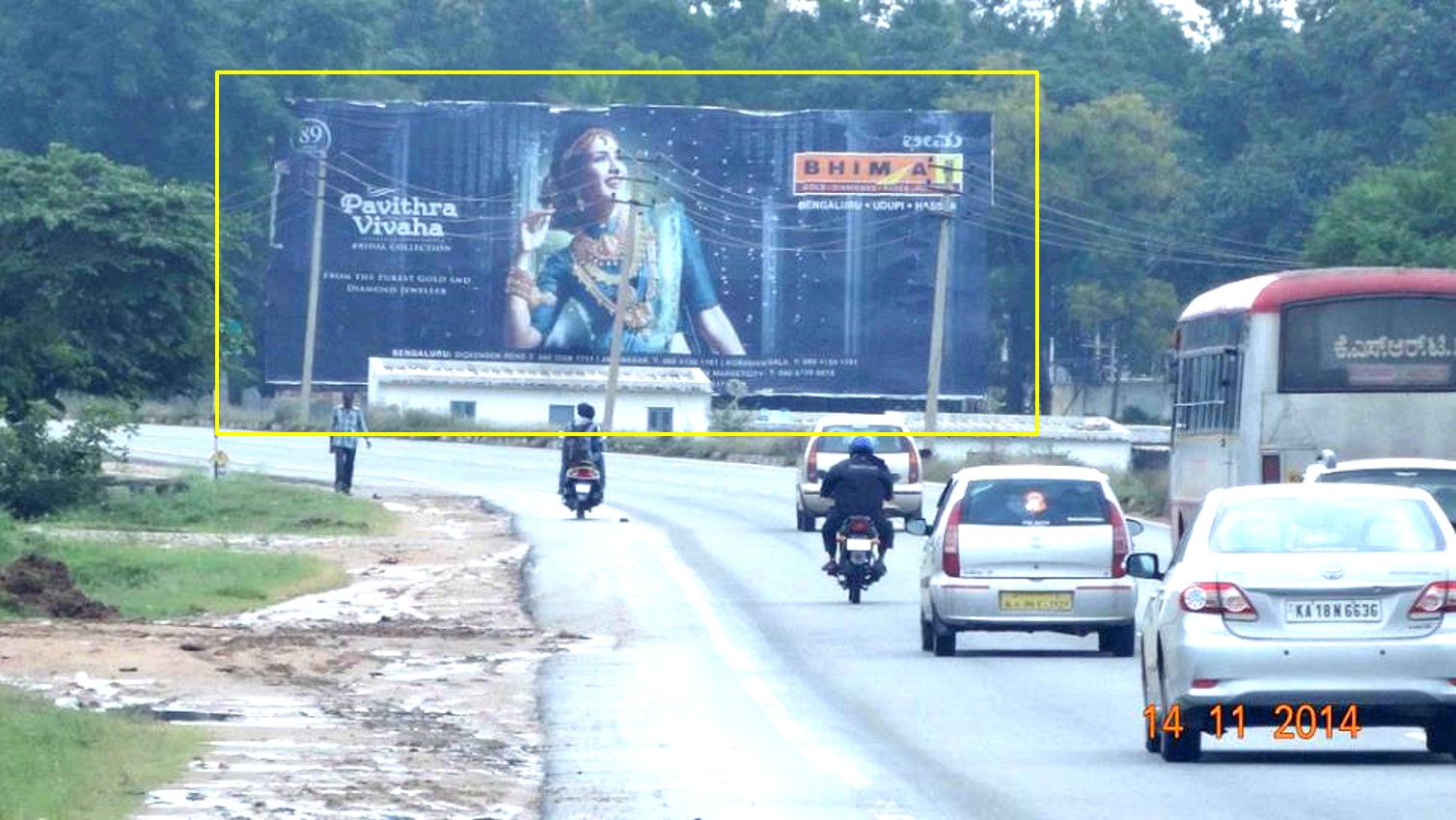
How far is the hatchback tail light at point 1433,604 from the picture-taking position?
13.3 meters

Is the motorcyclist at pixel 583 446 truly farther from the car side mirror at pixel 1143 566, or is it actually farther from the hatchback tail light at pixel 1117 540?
the car side mirror at pixel 1143 566

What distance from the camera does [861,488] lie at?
83.7 ft

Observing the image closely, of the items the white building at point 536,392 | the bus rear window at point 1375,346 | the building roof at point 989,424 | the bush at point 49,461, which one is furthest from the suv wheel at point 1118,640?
the white building at point 536,392

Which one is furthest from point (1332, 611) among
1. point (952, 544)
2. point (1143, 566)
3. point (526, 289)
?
point (526, 289)

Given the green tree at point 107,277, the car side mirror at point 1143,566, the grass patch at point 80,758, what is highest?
the green tree at point 107,277

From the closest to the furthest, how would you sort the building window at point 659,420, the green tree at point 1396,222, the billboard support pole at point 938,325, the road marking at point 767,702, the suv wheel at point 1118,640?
the road marking at point 767,702
the suv wheel at point 1118,640
the green tree at point 1396,222
the billboard support pole at point 938,325
the building window at point 659,420

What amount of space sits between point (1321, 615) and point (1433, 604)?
54 centimetres

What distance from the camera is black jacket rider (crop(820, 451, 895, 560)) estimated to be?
25.5 metres

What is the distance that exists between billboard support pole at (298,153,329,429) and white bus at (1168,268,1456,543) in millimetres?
43832

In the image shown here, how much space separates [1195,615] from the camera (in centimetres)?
1351

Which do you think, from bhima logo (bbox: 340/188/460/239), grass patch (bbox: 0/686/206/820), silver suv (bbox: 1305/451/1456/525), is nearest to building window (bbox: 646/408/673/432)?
bhima logo (bbox: 340/188/460/239)

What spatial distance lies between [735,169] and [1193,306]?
3954 centimetres

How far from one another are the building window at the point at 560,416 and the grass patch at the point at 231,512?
2788 cm

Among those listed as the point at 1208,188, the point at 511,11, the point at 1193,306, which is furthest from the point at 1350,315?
the point at 511,11
